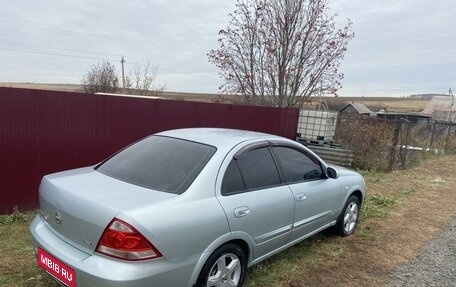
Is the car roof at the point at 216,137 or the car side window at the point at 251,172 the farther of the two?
the car roof at the point at 216,137

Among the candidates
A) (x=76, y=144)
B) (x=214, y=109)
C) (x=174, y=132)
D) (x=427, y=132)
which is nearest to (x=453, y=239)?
(x=174, y=132)

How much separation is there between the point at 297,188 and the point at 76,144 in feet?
12.6

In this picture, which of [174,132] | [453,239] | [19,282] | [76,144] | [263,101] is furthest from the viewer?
[263,101]

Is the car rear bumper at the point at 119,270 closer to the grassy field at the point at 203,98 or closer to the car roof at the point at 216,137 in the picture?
the car roof at the point at 216,137

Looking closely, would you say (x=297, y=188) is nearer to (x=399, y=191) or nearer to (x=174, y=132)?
(x=174, y=132)

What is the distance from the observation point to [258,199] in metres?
3.38

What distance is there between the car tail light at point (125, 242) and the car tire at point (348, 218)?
10.4 feet

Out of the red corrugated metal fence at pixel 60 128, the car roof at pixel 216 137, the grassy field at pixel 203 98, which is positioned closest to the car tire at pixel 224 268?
the car roof at pixel 216 137

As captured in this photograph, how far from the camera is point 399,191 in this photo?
8742mm

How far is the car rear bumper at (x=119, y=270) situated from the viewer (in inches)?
95.3

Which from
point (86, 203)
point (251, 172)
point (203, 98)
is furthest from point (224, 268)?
point (203, 98)

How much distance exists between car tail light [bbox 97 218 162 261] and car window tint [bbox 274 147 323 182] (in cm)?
184

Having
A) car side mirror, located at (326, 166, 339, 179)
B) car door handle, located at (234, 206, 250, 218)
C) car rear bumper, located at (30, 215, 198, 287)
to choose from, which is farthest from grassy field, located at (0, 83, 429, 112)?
car side mirror, located at (326, 166, 339, 179)

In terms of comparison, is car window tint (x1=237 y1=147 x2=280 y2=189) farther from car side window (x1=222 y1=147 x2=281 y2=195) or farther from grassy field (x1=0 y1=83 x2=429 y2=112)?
grassy field (x1=0 y1=83 x2=429 y2=112)
